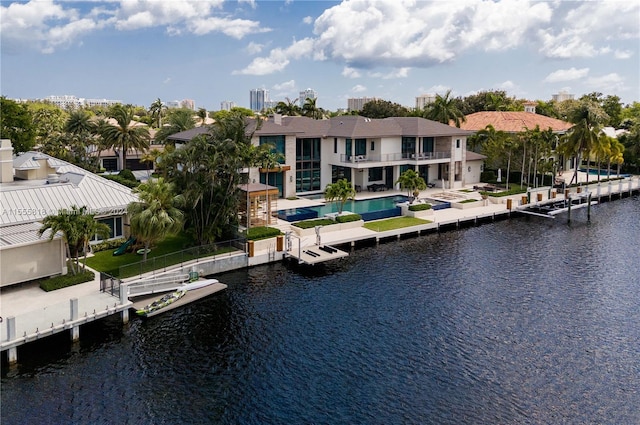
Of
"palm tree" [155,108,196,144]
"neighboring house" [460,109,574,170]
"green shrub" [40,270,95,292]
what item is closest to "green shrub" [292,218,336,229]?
"green shrub" [40,270,95,292]

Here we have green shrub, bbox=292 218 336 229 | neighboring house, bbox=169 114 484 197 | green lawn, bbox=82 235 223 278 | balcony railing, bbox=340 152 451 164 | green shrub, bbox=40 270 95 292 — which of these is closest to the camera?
green shrub, bbox=40 270 95 292

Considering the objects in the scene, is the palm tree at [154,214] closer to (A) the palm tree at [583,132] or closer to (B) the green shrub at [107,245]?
(B) the green shrub at [107,245]

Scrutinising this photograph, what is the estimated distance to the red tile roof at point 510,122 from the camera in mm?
74375

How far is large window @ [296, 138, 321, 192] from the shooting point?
186 feet

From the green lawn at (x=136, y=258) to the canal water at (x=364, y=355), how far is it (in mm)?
3520

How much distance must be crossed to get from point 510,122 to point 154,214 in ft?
195

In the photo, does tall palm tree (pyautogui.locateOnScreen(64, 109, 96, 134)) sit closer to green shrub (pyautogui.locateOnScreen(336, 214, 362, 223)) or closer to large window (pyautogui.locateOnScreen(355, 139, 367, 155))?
large window (pyautogui.locateOnScreen(355, 139, 367, 155))

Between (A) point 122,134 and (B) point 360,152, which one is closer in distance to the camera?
(B) point 360,152

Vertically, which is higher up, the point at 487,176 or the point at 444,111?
the point at 444,111

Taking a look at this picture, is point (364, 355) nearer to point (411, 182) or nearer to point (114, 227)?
point (114, 227)

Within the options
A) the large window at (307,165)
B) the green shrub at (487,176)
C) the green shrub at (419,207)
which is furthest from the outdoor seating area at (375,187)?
the green shrub at (487,176)

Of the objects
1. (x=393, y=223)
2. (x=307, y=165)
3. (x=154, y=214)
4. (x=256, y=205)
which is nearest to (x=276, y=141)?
(x=307, y=165)

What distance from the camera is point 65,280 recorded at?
28.8 metres

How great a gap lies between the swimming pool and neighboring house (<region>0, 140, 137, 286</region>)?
14.3 m
